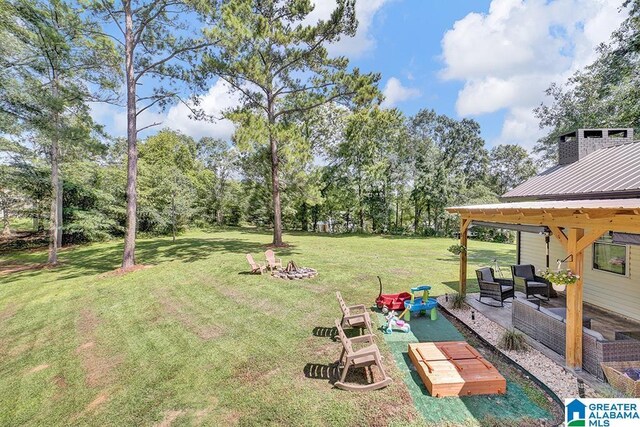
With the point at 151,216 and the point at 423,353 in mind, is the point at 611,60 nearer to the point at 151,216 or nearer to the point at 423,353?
the point at 423,353

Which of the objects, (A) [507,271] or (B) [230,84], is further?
(B) [230,84]

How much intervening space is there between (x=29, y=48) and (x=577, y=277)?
60.1 feet

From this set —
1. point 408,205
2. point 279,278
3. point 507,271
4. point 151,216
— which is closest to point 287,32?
point 279,278

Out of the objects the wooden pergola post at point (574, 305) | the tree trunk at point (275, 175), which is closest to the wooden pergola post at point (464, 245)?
the wooden pergola post at point (574, 305)

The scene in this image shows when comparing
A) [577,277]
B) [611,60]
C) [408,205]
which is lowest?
[577,277]

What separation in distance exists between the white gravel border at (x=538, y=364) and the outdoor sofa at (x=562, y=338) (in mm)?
330

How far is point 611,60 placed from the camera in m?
13.6

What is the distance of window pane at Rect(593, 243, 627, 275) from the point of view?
736 centimetres

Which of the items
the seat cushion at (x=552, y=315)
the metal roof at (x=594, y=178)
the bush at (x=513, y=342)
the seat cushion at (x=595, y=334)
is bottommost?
the bush at (x=513, y=342)

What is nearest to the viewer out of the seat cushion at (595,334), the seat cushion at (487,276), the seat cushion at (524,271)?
the seat cushion at (595,334)

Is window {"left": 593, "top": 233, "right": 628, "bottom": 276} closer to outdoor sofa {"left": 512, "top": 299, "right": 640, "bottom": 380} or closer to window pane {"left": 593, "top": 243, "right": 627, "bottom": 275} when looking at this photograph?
window pane {"left": 593, "top": 243, "right": 627, "bottom": 275}

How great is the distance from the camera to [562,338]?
5055 millimetres

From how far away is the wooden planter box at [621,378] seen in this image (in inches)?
149

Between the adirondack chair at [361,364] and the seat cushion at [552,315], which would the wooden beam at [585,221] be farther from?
the adirondack chair at [361,364]
